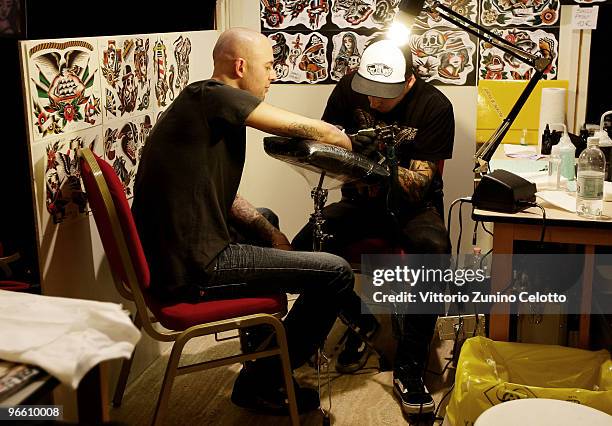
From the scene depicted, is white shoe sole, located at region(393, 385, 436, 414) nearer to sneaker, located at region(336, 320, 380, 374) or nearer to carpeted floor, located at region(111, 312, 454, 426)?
carpeted floor, located at region(111, 312, 454, 426)

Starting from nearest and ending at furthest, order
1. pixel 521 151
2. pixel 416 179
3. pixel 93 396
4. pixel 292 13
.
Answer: pixel 93 396 < pixel 416 179 < pixel 521 151 < pixel 292 13

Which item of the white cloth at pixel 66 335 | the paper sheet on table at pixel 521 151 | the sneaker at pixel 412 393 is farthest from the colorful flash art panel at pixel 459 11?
the white cloth at pixel 66 335

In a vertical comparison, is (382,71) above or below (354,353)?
above

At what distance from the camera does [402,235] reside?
3.11 metres

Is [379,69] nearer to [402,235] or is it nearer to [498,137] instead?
[498,137]

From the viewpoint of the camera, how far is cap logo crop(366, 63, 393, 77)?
2826 mm

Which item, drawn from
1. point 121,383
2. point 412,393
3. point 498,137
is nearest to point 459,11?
point 498,137

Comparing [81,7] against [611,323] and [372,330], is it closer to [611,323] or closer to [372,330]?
[372,330]

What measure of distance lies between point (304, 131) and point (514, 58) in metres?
1.46

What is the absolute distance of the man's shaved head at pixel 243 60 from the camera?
2637 millimetres

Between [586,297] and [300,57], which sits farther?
[300,57]

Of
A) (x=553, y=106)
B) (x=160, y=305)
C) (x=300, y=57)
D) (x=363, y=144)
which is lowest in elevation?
(x=160, y=305)

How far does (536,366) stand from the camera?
8.13 ft
